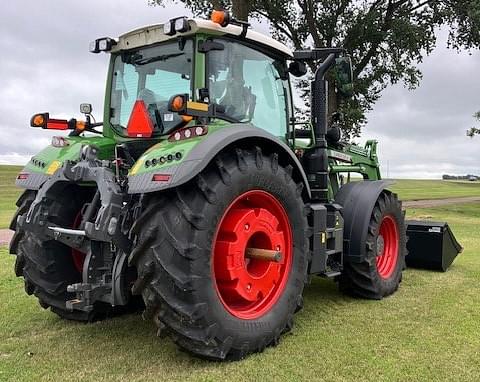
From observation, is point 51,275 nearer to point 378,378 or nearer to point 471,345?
point 378,378

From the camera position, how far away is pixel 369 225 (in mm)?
5750

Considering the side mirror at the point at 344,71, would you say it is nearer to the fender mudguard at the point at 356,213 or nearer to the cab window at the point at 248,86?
the cab window at the point at 248,86

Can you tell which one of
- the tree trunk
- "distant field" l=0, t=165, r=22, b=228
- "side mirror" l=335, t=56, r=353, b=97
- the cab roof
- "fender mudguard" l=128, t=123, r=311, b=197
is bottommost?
"distant field" l=0, t=165, r=22, b=228

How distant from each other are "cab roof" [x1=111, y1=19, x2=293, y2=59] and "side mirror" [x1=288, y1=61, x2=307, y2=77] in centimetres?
19

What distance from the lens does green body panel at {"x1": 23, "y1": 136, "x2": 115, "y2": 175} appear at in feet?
15.5

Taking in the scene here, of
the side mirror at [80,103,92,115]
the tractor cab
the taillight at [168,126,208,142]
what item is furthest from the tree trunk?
the taillight at [168,126,208,142]

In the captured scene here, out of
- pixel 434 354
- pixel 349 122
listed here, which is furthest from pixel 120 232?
pixel 349 122

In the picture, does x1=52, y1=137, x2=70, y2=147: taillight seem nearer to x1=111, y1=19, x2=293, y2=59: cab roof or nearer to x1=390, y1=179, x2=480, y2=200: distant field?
x1=111, y1=19, x2=293, y2=59: cab roof

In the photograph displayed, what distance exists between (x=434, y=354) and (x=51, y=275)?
3.06 metres

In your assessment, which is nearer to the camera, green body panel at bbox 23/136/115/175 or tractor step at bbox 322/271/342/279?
green body panel at bbox 23/136/115/175

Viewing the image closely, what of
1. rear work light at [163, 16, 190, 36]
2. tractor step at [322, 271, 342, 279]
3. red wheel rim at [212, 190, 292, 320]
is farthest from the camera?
tractor step at [322, 271, 342, 279]

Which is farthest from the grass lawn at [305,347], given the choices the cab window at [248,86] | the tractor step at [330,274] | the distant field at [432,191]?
the distant field at [432,191]

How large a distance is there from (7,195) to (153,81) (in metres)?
25.3

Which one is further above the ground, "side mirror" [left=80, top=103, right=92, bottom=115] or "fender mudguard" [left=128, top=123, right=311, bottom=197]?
"side mirror" [left=80, top=103, right=92, bottom=115]
